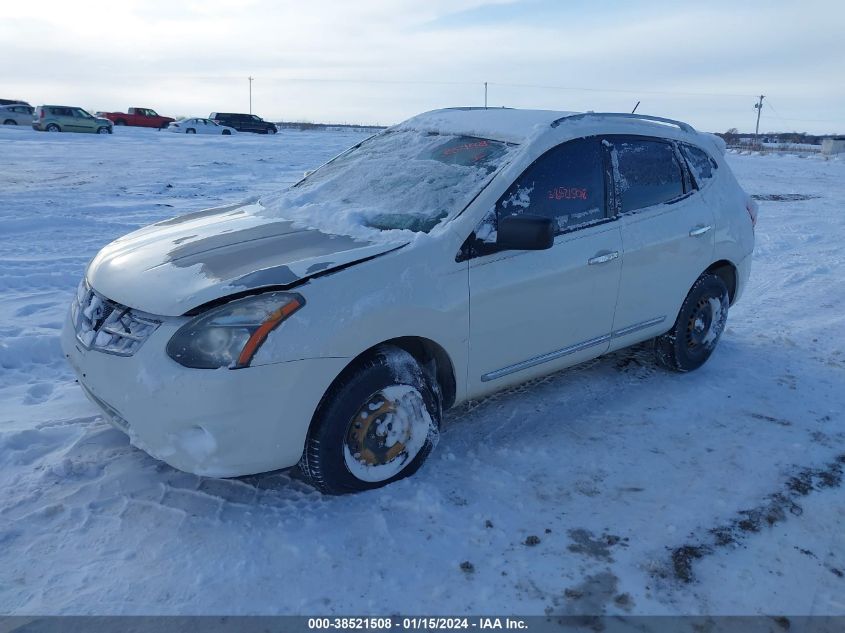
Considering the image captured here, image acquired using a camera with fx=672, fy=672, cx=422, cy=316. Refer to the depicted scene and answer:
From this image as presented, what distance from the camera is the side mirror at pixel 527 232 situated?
3170 mm

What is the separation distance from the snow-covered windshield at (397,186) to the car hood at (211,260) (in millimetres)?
218

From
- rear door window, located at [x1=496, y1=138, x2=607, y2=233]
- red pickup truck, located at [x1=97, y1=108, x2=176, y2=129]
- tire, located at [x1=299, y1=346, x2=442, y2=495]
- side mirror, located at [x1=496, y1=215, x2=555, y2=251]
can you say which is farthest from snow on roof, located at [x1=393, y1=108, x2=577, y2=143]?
red pickup truck, located at [x1=97, y1=108, x2=176, y2=129]

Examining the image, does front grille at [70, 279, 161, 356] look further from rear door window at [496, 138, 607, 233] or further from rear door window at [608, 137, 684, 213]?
rear door window at [608, 137, 684, 213]

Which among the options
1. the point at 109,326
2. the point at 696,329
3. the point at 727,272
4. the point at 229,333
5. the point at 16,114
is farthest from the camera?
the point at 16,114

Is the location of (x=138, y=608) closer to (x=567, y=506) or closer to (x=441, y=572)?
(x=441, y=572)

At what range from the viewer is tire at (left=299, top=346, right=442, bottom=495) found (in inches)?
115

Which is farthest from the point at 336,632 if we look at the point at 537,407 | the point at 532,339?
the point at 537,407

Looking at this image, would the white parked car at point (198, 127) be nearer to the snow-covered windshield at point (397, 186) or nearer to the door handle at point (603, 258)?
the snow-covered windshield at point (397, 186)

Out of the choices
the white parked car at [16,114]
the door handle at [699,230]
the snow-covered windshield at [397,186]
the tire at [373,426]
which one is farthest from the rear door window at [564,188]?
the white parked car at [16,114]

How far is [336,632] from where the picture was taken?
2373 mm

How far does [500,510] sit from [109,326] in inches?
76.2

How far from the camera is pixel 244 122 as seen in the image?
140ft

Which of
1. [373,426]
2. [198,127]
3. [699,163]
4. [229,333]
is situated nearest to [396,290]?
[373,426]

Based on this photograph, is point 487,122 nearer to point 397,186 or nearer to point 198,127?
point 397,186
